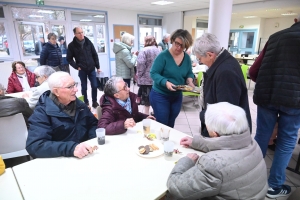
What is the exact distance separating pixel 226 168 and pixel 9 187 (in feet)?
3.69

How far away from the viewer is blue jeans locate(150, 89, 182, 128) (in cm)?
224

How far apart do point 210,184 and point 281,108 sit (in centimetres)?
118

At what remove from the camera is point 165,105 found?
2244 millimetres

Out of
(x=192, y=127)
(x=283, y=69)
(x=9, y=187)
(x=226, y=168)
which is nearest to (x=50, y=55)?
(x=192, y=127)

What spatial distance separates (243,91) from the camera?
1501mm

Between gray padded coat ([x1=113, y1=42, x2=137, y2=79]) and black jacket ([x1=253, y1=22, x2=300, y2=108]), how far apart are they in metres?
2.72

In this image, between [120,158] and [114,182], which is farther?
[120,158]

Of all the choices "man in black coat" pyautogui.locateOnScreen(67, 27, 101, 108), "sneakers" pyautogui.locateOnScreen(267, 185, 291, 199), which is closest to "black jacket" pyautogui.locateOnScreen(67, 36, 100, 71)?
"man in black coat" pyautogui.locateOnScreen(67, 27, 101, 108)

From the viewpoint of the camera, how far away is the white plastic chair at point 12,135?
6.22ft

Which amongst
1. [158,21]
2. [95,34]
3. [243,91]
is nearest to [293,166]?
[243,91]

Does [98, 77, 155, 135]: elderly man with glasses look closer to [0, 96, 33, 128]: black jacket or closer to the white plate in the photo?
the white plate

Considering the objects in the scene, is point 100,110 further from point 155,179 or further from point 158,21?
point 158,21

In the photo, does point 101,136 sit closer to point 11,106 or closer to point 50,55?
point 11,106

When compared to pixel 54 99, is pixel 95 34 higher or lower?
higher
